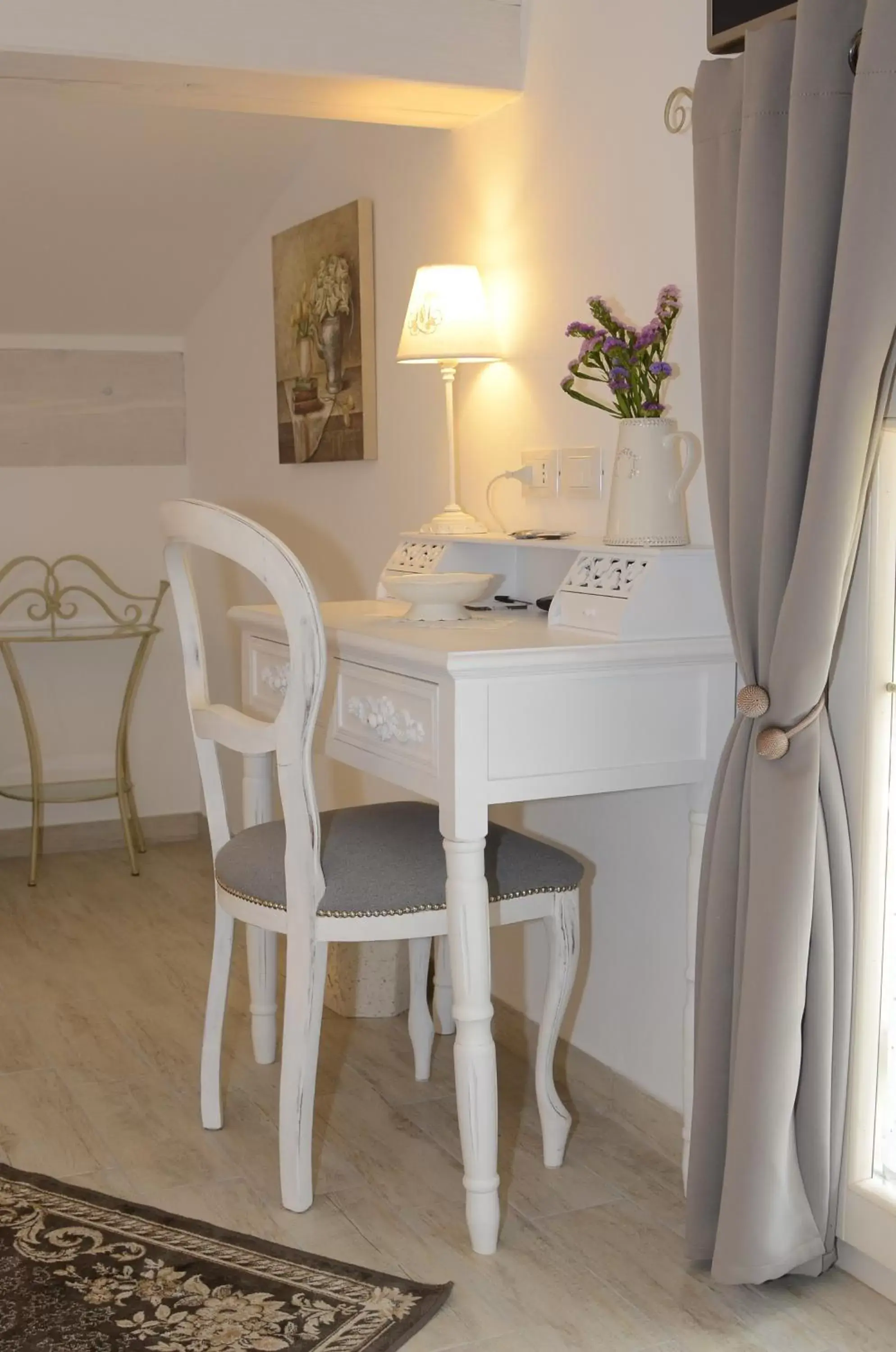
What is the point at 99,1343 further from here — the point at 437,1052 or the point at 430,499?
the point at 430,499

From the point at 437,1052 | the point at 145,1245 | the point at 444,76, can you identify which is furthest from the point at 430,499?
the point at 145,1245

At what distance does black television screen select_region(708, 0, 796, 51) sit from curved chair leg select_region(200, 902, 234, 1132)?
59.2 inches

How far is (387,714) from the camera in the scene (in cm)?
212

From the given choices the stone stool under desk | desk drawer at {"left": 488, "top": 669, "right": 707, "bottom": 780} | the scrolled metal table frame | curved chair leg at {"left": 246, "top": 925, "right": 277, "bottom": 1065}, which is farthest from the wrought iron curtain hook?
the scrolled metal table frame

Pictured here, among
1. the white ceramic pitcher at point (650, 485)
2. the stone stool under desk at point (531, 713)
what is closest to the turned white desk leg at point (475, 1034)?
the stone stool under desk at point (531, 713)

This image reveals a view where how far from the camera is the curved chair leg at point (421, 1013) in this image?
267 cm

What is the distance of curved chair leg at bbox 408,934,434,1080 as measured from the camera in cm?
267

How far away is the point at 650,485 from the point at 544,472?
1.62 ft

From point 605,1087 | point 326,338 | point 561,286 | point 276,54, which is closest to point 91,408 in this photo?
point 326,338

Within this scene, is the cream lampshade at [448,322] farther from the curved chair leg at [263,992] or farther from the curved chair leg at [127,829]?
the curved chair leg at [127,829]

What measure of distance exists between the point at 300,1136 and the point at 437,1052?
68cm

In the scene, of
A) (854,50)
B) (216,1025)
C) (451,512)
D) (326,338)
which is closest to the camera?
(854,50)

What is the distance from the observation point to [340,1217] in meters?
2.17

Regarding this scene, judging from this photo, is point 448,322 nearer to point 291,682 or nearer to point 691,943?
point 291,682
